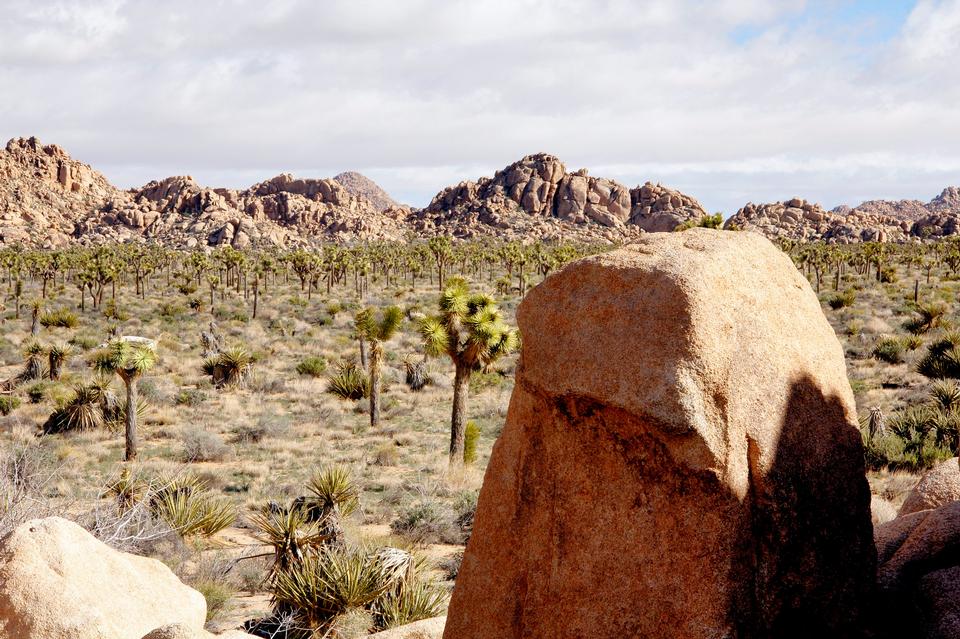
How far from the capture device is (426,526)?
1302cm

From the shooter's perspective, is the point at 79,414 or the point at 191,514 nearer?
the point at 191,514

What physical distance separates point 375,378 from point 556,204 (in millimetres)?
140906

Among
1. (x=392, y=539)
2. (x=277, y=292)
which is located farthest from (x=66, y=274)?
(x=392, y=539)

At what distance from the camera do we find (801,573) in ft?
13.3

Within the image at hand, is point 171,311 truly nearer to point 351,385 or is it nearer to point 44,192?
point 351,385

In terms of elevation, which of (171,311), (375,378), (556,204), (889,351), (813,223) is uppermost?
(556,204)

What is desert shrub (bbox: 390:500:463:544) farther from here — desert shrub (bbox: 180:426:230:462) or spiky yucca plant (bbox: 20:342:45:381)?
spiky yucca plant (bbox: 20:342:45:381)

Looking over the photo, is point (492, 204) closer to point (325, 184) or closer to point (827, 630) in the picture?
point (325, 184)

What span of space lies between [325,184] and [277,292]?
130 metres

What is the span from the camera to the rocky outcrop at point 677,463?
148 inches

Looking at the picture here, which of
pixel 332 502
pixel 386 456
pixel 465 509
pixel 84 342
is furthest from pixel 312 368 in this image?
pixel 332 502

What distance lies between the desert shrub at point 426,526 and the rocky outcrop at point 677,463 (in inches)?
326

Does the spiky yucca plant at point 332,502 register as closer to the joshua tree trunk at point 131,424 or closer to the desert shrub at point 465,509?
the desert shrub at point 465,509

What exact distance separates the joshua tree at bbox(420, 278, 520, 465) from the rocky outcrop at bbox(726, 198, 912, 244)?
113037 millimetres
